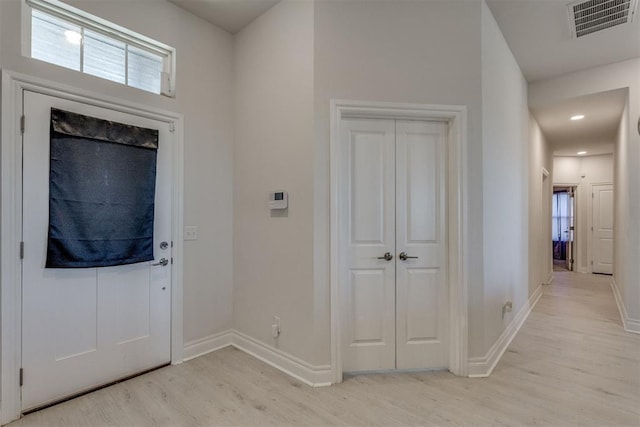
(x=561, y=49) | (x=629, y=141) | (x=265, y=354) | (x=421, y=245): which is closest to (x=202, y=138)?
(x=265, y=354)

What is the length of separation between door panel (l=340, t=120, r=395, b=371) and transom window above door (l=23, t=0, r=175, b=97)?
1.68 metres

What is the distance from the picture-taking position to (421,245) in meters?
2.61

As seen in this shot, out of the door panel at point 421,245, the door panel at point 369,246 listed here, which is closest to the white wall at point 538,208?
the door panel at point 421,245

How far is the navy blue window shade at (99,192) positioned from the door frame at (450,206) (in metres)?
1.48

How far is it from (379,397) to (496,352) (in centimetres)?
127

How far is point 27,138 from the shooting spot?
6.77ft

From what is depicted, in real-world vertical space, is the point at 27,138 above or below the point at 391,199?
above

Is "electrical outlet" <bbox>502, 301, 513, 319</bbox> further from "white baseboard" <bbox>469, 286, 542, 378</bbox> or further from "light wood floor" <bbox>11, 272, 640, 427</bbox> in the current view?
"light wood floor" <bbox>11, 272, 640, 427</bbox>

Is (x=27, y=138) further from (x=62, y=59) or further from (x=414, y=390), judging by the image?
(x=414, y=390)

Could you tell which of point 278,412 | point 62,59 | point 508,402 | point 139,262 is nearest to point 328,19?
point 62,59

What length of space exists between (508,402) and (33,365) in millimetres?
3126

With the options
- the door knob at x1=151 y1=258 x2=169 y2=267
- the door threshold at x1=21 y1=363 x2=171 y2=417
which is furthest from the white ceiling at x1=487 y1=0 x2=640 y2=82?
the door threshold at x1=21 y1=363 x2=171 y2=417

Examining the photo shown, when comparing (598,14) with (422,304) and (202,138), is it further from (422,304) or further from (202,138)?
(202,138)

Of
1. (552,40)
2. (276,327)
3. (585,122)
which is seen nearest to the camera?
(276,327)
